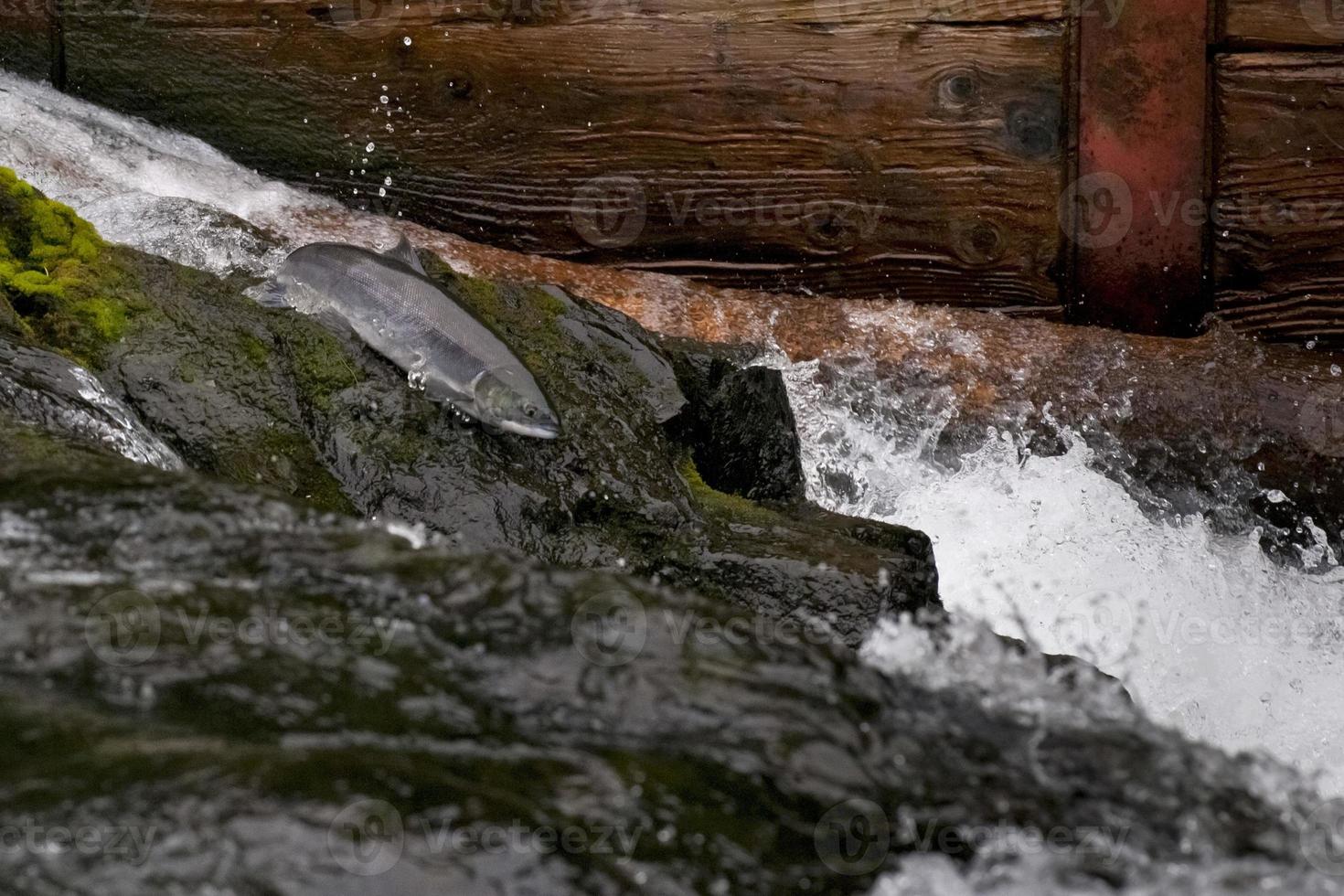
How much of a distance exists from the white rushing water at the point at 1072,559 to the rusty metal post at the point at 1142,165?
672 mm

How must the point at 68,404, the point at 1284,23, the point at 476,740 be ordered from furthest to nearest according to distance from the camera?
the point at 1284,23 → the point at 68,404 → the point at 476,740

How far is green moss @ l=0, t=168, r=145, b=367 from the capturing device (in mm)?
3884

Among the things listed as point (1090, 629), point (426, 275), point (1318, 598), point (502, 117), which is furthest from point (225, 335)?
point (1318, 598)

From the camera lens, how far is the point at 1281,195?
4.79 m

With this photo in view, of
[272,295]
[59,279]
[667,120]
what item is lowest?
[272,295]

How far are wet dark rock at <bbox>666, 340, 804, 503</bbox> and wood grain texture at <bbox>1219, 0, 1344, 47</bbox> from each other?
6.23 feet

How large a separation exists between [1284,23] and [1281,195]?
55cm

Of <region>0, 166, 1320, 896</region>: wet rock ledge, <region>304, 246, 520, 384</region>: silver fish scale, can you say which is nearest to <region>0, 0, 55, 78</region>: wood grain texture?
<region>304, 246, 520, 384</region>: silver fish scale

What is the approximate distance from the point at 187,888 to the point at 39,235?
115 inches

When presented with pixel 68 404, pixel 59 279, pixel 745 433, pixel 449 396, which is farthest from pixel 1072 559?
pixel 59 279

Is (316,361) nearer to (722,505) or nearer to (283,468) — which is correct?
(283,468)

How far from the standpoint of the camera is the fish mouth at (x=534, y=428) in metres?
3.88

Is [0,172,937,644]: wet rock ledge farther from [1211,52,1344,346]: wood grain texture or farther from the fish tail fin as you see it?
[1211,52,1344,346]: wood grain texture

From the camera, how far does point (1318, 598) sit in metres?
4.51
